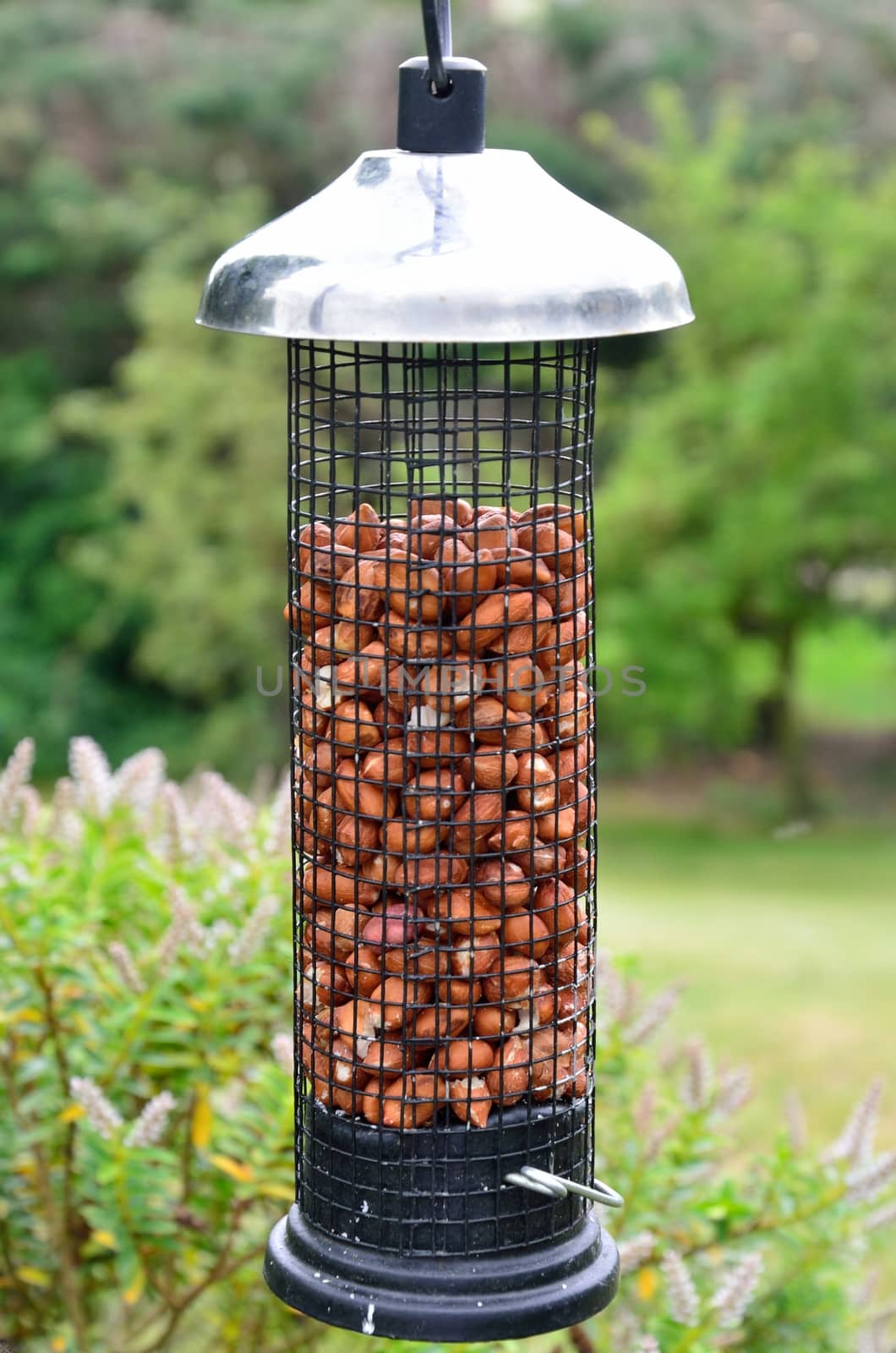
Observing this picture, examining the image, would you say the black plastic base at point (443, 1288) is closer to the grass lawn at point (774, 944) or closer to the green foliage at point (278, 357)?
the grass lawn at point (774, 944)

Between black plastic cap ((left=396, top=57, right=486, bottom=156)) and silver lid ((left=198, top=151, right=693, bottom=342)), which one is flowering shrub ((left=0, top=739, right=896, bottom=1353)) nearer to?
silver lid ((left=198, top=151, right=693, bottom=342))

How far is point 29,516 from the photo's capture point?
65.0 feet

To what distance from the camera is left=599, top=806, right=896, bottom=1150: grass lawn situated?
23.7 ft

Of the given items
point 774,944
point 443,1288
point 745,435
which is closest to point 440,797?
point 443,1288

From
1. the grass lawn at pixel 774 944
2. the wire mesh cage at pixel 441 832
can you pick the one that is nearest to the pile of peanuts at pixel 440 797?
the wire mesh cage at pixel 441 832

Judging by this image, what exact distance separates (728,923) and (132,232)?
11341 mm

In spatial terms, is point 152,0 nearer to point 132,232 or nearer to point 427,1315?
point 132,232

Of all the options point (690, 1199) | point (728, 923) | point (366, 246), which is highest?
point (366, 246)

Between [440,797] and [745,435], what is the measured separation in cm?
1409

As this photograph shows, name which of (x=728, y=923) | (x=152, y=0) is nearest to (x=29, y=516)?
(x=152, y=0)

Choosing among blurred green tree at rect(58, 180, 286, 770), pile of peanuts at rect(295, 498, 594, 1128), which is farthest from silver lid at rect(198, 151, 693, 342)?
blurred green tree at rect(58, 180, 286, 770)

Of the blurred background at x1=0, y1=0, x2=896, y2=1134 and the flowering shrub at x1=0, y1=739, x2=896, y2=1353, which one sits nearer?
the flowering shrub at x1=0, y1=739, x2=896, y2=1353

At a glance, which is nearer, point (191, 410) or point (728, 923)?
point (728, 923)

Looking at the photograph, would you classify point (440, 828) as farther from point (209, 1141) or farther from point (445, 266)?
point (209, 1141)
